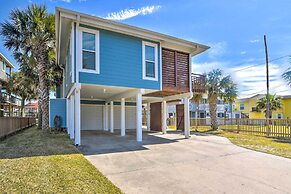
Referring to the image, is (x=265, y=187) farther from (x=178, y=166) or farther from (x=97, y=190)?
(x=97, y=190)

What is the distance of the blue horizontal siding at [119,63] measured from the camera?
28.6ft

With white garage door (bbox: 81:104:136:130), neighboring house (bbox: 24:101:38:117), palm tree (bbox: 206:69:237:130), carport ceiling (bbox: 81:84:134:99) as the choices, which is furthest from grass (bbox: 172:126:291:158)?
neighboring house (bbox: 24:101:38:117)

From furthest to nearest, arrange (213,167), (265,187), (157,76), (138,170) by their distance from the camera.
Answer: (157,76), (213,167), (138,170), (265,187)

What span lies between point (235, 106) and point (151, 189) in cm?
4173

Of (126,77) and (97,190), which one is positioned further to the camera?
(126,77)

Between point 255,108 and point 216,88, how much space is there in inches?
988

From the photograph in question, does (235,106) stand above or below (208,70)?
below

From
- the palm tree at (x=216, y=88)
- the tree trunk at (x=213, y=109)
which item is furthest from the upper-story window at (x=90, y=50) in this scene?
the tree trunk at (x=213, y=109)

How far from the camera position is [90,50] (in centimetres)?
853

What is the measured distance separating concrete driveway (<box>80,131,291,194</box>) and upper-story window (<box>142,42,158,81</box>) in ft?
14.0

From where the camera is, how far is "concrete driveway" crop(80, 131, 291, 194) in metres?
4.07

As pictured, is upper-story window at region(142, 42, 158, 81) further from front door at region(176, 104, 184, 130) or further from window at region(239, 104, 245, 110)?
window at region(239, 104, 245, 110)

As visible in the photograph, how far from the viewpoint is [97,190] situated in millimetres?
3771

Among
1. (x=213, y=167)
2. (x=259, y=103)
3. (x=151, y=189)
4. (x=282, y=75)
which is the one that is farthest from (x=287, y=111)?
(x=151, y=189)
